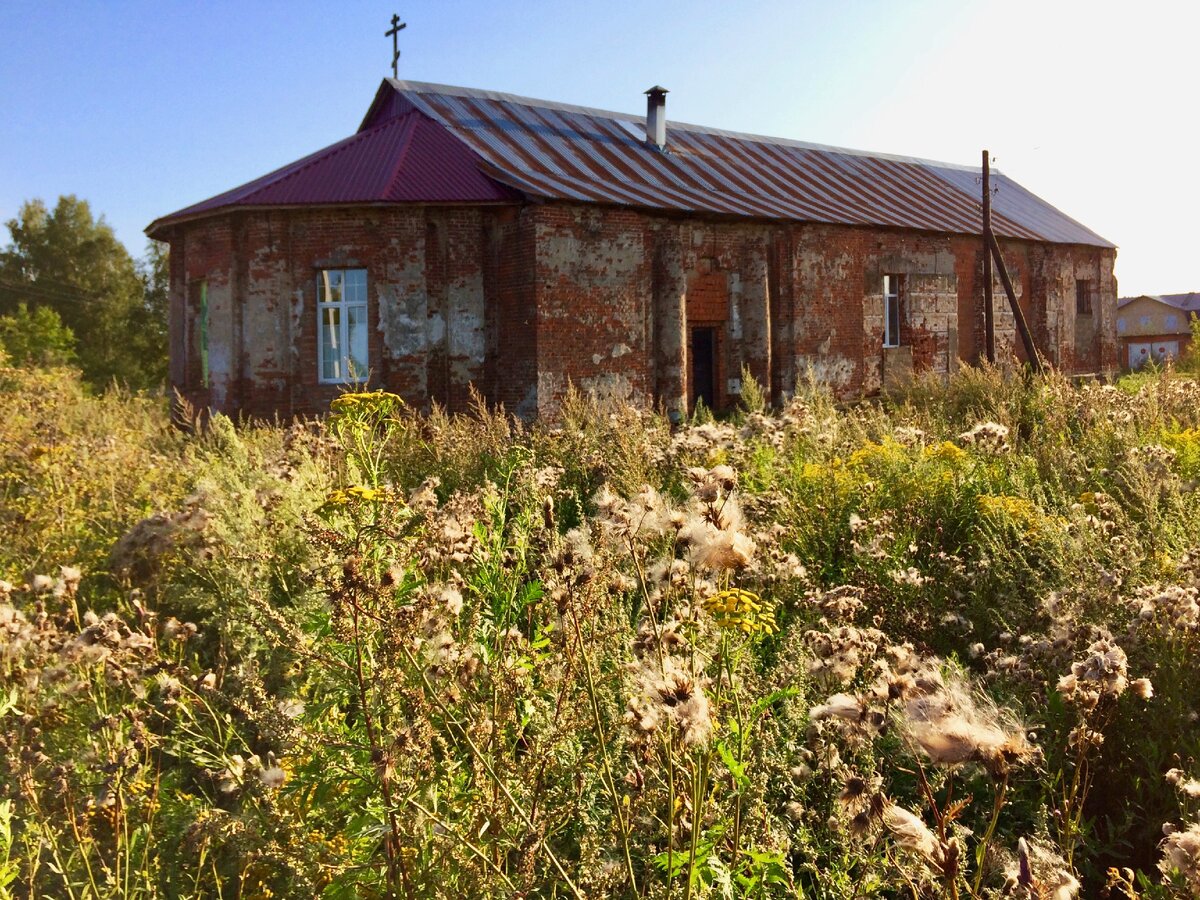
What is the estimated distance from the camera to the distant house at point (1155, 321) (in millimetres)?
72688

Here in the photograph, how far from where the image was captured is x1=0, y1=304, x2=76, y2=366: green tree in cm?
4066

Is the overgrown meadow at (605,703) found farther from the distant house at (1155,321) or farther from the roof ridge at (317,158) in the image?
the distant house at (1155,321)

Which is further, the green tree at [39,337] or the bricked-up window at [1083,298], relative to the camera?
the green tree at [39,337]

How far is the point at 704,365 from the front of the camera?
21.8m

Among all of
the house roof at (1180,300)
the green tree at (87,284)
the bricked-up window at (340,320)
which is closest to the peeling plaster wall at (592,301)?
the bricked-up window at (340,320)

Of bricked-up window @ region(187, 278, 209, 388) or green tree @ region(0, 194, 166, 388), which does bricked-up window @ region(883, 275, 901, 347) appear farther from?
green tree @ region(0, 194, 166, 388)

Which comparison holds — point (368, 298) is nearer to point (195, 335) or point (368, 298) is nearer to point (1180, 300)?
point (195, 335)

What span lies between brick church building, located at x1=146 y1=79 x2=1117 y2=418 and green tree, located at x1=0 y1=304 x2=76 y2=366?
78.3 feet

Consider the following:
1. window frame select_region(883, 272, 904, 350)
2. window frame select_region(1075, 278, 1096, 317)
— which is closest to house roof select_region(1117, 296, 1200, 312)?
window frame select_region(1075, 278, 1096, 317)

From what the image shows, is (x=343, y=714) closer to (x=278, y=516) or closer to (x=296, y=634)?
(x=296, y=634)

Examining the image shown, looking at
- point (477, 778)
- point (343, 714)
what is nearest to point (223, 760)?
point (343, 714)

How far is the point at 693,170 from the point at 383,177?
25.8ft

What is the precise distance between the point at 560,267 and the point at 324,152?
19.7ft

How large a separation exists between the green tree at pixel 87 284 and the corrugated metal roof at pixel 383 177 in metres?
31.9
